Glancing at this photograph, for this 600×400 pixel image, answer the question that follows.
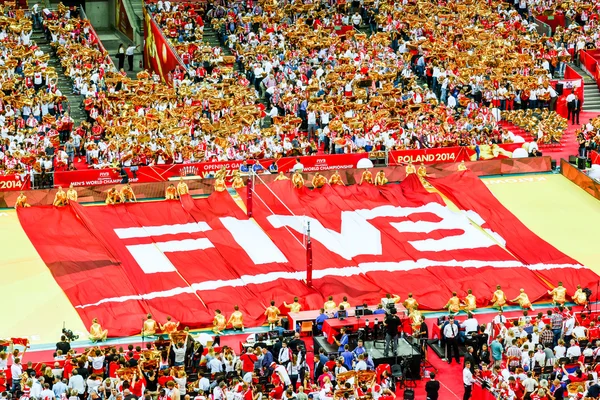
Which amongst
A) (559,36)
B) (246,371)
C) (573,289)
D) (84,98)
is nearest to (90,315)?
(246,371)

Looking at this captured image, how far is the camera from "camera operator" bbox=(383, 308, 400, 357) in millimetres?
37562

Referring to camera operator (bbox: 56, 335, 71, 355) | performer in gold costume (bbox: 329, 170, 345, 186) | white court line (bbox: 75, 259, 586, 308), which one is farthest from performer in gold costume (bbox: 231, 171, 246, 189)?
camera operator (bbox: 56, 335, 71, 355)

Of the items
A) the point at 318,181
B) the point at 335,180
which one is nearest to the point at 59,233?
the point at 318,181

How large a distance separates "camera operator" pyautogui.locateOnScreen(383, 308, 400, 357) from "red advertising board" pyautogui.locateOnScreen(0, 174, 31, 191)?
60.9 feet

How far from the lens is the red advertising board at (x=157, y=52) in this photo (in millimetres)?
61719

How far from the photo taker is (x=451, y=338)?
38.9m

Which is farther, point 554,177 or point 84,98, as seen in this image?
point 84,98

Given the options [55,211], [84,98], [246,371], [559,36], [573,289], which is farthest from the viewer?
[559,36]

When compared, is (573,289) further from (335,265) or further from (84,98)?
(84,98)

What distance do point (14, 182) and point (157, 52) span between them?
14167 millimetres

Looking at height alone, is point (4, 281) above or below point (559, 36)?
below

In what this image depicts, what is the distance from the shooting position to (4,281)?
44.8 metres

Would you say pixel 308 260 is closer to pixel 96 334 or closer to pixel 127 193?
pixel 96 334

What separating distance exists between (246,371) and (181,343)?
81.7 inches
